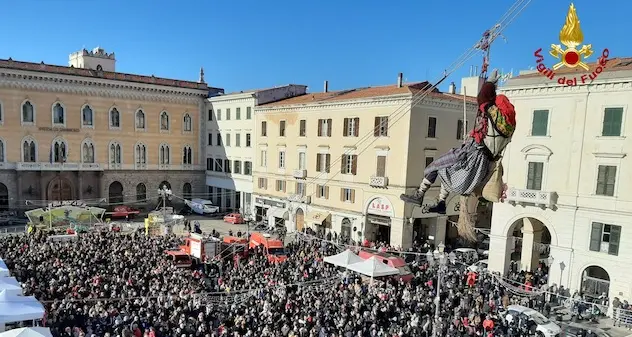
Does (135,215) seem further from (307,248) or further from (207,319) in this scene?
(207,319)

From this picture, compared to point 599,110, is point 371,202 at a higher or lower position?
lower

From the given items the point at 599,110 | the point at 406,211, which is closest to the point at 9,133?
the point at 406,211

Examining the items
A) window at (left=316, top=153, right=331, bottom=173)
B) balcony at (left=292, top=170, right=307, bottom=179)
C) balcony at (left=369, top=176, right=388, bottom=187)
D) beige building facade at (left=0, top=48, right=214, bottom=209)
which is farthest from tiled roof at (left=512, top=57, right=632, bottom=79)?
beige building facade at (left=0, top=48, right=214, bottom=209)

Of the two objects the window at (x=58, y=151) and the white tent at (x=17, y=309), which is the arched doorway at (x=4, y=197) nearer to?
the window at (x=58, y=151)

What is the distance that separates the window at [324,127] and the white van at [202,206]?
16307 mm

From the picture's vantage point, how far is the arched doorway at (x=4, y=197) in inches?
1553

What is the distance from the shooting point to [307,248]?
28516 millimetres

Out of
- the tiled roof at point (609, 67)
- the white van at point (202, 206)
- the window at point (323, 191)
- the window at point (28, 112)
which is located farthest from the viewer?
the white van at point (202, 206)

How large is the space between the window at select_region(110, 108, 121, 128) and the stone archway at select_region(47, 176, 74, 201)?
6.59 metres

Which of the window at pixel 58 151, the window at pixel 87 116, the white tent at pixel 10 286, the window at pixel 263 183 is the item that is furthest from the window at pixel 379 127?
the window at pixel 58 151

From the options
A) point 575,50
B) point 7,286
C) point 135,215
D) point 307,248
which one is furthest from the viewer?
point 135,215

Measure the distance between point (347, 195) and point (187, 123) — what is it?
22672 millimetres

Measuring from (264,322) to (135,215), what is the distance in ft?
106

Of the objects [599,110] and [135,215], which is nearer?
[599,110]
